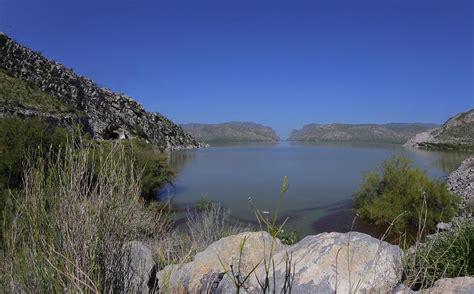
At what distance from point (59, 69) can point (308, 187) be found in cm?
5899

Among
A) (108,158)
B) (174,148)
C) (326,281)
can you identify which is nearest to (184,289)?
(326,281)

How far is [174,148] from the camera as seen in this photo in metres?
128

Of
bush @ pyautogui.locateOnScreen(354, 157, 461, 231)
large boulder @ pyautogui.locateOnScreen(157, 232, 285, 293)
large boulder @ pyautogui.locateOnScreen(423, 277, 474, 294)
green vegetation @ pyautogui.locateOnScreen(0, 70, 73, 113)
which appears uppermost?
green vegetation @ pyautogui.locateOnScreen(0, 70, 73, 113)

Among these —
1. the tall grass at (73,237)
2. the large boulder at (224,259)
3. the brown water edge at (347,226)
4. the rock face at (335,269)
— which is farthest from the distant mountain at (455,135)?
the tall grass at (73,237)

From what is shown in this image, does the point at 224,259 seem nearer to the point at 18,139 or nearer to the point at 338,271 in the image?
the point at 338,271

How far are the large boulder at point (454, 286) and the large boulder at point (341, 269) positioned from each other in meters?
0.39

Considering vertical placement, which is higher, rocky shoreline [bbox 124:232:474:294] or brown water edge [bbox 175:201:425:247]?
rocky shoreline [bbox 124:232:474:294]

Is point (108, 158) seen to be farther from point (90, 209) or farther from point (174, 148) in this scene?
point (174, 148)

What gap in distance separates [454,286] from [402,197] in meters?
22.0

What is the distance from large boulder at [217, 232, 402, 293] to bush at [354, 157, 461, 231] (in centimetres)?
1908

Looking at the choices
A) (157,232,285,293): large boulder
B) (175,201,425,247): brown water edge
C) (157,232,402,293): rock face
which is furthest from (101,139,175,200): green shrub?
(157,232,402,293): rock face

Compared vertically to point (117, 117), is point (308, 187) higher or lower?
lower

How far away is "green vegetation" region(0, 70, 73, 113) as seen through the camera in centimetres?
4303

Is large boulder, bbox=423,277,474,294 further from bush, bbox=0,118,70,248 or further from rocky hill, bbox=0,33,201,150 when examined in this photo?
bush, bbox=0,118,70,248
